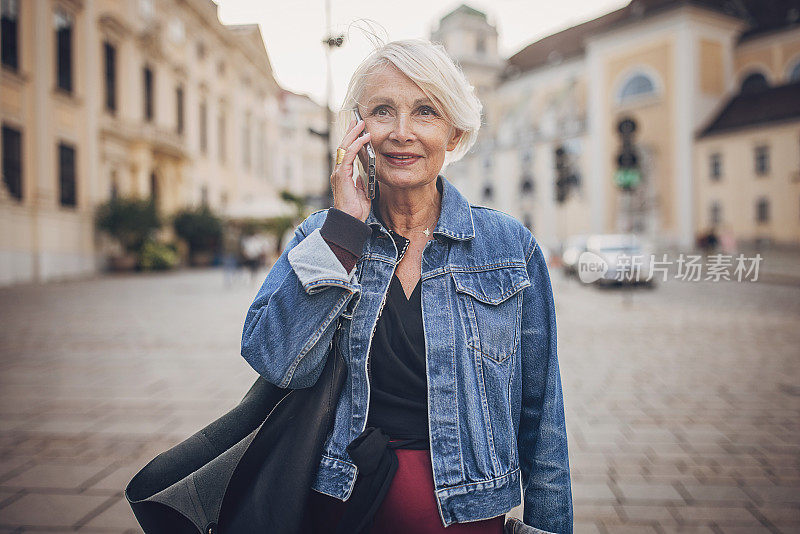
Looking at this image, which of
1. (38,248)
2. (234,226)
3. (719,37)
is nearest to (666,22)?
(719,37)

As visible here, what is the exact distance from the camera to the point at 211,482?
58.7 inches

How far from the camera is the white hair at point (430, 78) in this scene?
155 centimetres

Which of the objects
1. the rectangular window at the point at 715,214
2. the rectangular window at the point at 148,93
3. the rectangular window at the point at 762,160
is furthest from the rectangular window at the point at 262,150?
the rectangular window at the point at 762,160

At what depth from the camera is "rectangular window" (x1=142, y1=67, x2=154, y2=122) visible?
2467 cm

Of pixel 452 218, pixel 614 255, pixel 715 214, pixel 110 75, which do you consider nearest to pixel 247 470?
pixel 452 218

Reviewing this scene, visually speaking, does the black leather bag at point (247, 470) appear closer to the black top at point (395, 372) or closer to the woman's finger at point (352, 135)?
the black top at point (395, 372)

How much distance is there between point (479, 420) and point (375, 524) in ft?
1.23

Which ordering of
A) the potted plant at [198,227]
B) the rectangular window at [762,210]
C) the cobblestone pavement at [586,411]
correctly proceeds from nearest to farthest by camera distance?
the cobblestone pavement at [586,411]
the potted plant at [198,227]
the rectangular window at [762,210]

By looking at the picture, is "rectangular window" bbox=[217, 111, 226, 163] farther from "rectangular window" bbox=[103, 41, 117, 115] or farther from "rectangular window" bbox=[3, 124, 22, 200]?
"rectangular window" bbox=[3, 124, 22, 200]

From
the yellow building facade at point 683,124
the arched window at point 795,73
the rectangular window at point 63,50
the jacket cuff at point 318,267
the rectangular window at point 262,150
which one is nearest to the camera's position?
the jacket cuff at point 318,267

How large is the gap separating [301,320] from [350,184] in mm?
388

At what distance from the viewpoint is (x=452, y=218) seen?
168 centimetres

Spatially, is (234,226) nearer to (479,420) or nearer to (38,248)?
(38,248)

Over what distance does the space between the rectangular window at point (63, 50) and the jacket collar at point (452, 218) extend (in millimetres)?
20963
